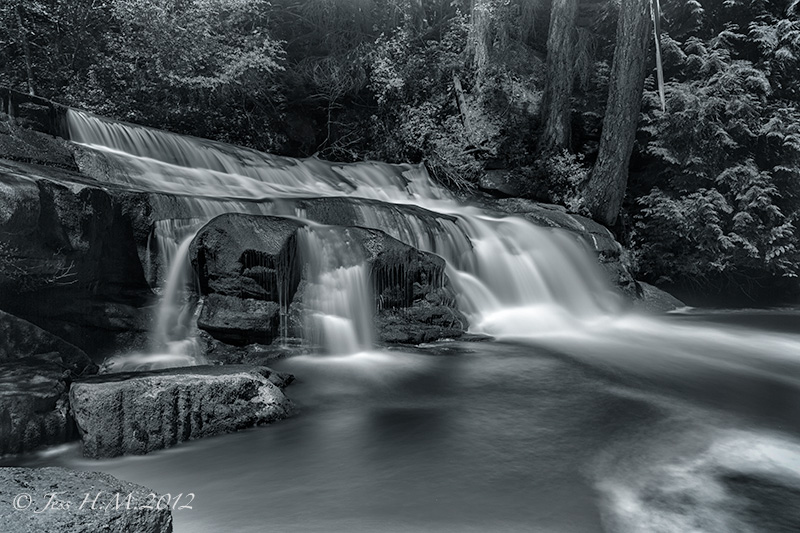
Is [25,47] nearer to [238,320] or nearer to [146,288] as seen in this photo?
[146,288]

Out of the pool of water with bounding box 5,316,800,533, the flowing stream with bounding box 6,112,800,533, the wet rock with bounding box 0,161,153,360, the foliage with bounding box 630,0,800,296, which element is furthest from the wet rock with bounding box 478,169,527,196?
the wet rock with bounding box 0,161,153,360

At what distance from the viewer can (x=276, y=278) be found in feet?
19.8

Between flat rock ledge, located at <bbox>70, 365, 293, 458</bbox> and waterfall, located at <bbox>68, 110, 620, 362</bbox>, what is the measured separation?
6.72 feet

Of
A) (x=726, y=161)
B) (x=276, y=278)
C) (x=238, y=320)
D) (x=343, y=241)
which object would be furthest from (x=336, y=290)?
(x=726, y=161)

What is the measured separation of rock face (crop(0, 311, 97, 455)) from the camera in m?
3.59

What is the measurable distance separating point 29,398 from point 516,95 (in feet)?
41.1

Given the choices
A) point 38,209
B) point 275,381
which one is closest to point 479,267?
point 275,381

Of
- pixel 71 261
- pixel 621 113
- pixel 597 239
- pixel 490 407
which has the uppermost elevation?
pixel 621 113

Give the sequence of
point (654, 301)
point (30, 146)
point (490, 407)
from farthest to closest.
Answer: point (654, 301) < point (30, 146) < point (490, 407)

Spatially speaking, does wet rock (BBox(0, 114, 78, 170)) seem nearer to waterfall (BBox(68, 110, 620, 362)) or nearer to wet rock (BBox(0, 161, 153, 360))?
waterfall (BBox(68, 110, 620, 362))

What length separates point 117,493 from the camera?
7.14 ft

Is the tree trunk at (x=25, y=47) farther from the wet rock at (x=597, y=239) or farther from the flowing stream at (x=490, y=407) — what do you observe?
the wet rock at (x=597, y=239)

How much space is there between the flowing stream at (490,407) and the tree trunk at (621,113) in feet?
7.39

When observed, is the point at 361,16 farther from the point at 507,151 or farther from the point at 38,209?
the point at 38,209
